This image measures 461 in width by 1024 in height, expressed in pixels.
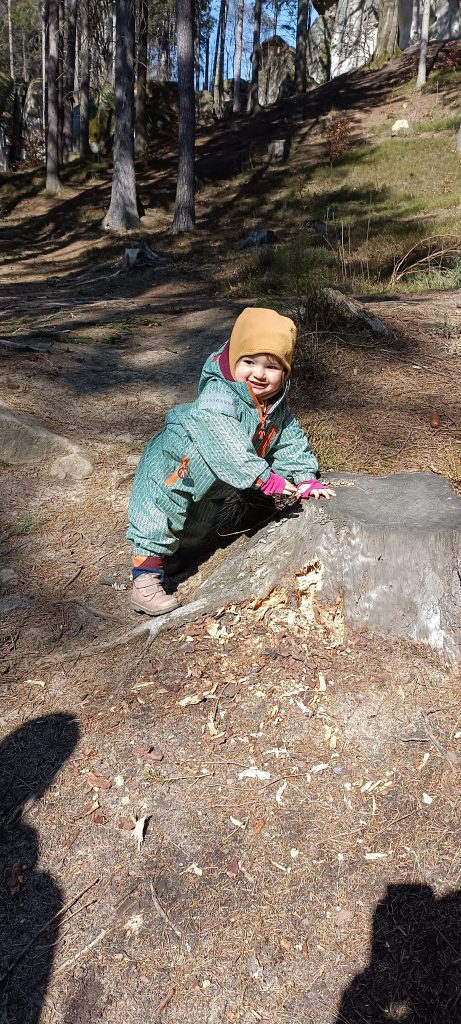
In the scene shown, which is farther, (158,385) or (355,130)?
(355,130)

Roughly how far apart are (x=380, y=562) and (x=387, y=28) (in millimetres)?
36495

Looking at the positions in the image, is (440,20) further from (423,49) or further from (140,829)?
(140,829)

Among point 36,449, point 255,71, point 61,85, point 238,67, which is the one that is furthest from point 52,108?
point 36,449

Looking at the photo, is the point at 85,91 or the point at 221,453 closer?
the point at 221,453

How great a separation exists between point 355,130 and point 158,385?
22526 mm

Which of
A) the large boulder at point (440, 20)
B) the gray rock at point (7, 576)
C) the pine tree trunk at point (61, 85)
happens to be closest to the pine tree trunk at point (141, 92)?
the pine tree trunk at point (61, 85)

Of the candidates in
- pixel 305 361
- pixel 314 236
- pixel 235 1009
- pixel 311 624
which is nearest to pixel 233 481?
pixel 311 624

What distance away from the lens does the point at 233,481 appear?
9.35 feet

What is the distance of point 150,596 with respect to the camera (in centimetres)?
326

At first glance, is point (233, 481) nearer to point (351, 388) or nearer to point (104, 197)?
point (351, 388)

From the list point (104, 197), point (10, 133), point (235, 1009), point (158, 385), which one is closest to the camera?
point (235, 1009)

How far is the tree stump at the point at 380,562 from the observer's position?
2.61m

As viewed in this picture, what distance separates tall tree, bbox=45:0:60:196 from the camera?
22.6 meters

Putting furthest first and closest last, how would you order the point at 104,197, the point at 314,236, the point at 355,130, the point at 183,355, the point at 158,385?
the point at 355,130
the point at 104,197
the point at 314,236
the point at 183,355
the point at 158,385
